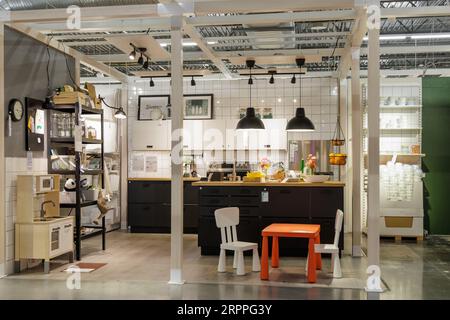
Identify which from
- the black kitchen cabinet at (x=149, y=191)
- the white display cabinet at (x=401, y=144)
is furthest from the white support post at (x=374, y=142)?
the black kitchen cabinet at (x=149, y=191)

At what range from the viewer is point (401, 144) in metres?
9.37

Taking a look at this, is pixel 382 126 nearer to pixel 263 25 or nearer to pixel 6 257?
pixel 263 25

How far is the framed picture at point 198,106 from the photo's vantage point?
1035cm

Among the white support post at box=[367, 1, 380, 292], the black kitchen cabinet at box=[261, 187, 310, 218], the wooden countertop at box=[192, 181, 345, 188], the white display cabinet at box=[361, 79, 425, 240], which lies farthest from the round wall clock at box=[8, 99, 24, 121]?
the white display cabinet at box=[361, 79, 425, 240]

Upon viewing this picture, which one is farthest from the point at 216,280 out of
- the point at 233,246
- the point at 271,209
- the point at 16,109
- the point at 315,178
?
the point at 16,109

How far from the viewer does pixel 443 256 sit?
23.9ft

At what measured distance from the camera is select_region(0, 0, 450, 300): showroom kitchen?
5.64 m

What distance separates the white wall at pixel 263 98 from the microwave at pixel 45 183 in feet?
12.5

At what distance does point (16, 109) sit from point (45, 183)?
1.02m

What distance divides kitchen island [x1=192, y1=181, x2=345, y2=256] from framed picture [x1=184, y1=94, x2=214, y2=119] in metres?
3.32

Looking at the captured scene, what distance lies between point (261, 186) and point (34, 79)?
11.5ft

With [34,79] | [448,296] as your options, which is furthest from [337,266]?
[34,79]

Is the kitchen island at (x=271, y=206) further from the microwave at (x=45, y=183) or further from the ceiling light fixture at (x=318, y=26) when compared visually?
the ceiling light fixture at (x=318, y=26)

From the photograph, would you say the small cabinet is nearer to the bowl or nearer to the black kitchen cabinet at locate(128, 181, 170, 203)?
the black kitchen cabinet at locate(128, 181, 170, 203)
